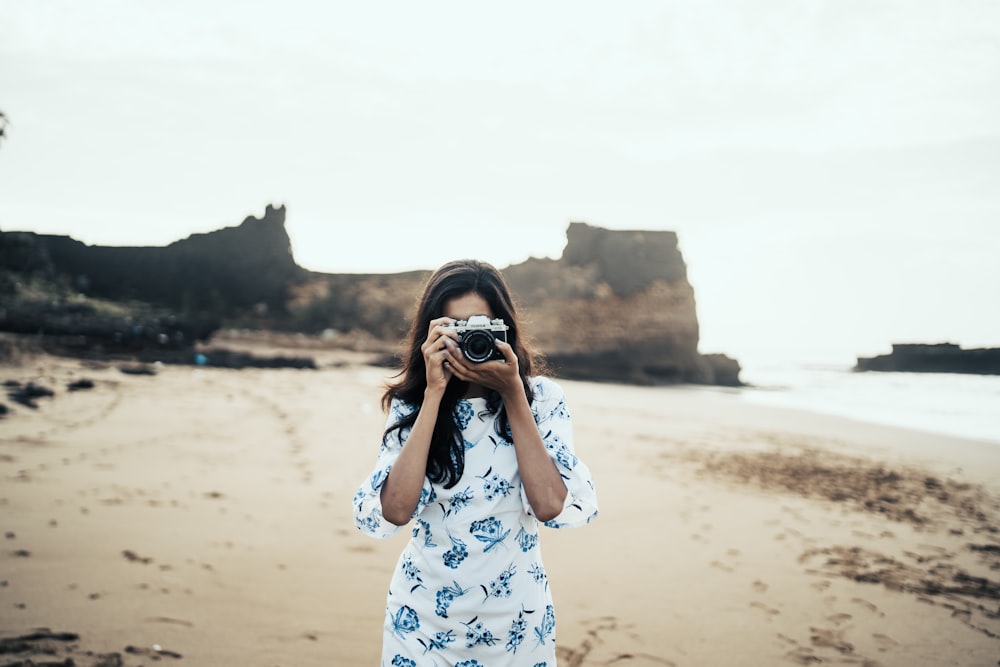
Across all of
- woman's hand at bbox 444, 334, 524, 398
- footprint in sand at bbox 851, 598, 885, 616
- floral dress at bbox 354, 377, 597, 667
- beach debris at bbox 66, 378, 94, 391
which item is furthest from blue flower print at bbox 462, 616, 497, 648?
beach debris at bbox 66, 378, 94, 391

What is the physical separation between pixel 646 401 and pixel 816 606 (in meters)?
12.6

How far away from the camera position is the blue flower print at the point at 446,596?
4.41ft

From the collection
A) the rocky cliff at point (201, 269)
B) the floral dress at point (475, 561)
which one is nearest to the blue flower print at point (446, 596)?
the floral dress at point (475, 561)

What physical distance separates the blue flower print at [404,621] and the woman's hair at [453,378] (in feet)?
1.05

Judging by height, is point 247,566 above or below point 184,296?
below

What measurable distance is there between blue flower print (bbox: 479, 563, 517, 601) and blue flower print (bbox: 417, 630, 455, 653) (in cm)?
12

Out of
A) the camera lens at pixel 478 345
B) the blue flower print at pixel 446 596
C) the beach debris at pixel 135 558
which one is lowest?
the beach debris at pixel 135 558

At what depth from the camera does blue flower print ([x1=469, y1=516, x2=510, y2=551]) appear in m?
1.38

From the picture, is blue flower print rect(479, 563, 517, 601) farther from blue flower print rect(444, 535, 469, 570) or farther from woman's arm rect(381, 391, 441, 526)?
woman's arm rect(381, 391, 441, 526)

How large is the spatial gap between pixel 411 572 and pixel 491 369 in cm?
56

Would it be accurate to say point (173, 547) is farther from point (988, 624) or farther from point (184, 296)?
point (184, 296)

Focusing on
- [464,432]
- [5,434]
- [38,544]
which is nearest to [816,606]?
[464,432]

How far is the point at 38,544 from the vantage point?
3158mm

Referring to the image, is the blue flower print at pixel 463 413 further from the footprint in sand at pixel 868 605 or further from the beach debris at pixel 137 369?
the beach debris at pixel 137 369
